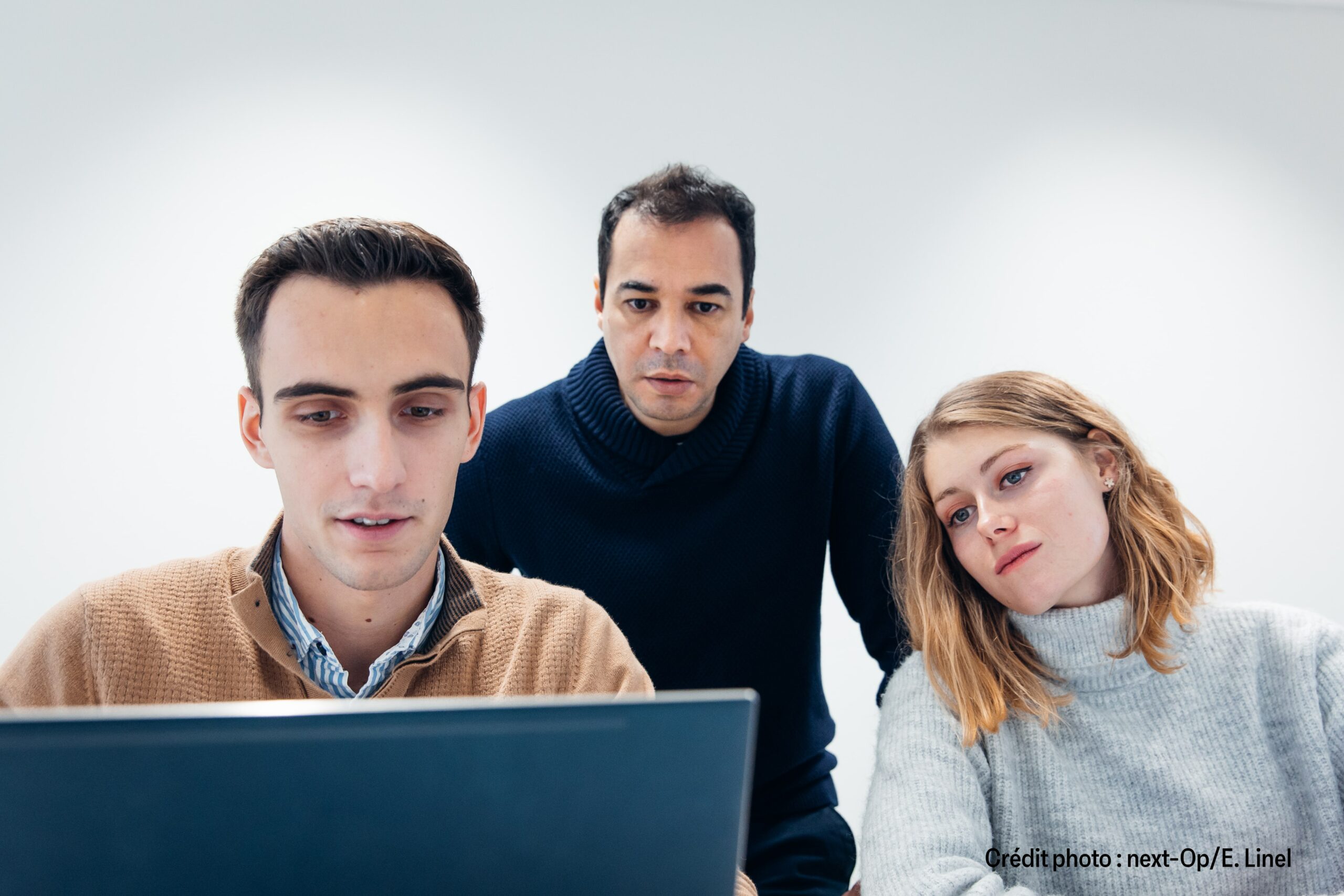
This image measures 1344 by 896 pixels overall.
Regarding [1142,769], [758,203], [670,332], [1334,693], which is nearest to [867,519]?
[670,332]

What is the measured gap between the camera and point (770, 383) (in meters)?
1.95

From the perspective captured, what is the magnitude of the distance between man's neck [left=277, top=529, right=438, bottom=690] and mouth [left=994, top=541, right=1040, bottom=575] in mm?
799

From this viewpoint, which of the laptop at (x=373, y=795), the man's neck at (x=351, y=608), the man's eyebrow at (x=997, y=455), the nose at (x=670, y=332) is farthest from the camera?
the nose at (x=670, y=332)

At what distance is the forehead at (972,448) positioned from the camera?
4.74 feet

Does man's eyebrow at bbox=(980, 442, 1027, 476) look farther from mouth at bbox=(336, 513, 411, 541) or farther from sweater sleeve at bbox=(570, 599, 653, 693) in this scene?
mouth at bbox=(336, 513, 411, 541)

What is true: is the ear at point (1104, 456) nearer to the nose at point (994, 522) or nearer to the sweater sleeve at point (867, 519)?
the nose at point (994, 522)

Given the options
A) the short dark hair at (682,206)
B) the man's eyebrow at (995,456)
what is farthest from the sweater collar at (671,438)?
the man's eyebrow at (995,456)

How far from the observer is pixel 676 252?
1778 millimetres

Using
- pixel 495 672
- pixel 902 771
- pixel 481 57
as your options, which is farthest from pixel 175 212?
pixel 902 771

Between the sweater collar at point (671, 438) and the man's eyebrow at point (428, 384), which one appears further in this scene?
the sweater collar at point (671, 438)

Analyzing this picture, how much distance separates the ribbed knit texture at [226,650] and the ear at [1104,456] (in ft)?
2.64

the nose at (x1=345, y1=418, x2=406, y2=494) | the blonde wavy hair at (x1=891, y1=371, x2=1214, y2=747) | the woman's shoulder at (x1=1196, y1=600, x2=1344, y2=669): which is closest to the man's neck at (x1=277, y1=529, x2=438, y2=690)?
the nose at (x1=345, y1=418, x2=406, y2=494)

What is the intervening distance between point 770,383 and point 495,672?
960 millimetres

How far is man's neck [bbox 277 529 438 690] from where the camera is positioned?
3.88ft
